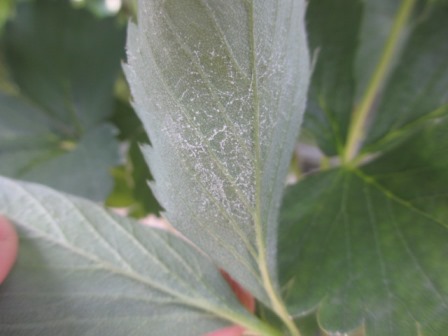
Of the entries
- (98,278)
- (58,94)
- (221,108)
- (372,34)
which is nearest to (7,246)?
(98,278)

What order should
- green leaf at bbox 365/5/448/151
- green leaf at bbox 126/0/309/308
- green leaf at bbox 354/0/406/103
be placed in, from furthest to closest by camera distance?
1. green leaf at bbox 354/0/406/103
2. green leaf at bbox 365/5/448/151
3. green leaf at bbox 126/0/309/308

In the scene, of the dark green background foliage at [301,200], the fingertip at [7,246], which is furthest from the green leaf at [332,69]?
the fingertip at [7,246]

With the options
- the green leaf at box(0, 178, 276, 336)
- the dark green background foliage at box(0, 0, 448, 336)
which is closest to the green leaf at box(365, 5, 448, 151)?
the dark green background foliage at box(0, 0, 448, 336)

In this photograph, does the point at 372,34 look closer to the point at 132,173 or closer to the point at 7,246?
the point at 132,173

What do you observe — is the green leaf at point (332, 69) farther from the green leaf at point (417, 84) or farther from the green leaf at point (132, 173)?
the green leaf at point (132, 173)

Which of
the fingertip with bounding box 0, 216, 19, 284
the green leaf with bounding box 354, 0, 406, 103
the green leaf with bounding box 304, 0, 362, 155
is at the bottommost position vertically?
the green leaf with bounding box 354, 0, 406, 103

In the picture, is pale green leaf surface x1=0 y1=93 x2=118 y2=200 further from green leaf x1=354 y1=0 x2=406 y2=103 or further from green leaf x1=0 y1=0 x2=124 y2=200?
green leaf x1=354 y1=0 x2=406 y2=103

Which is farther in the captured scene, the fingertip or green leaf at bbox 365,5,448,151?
green leaf at bbox 365,5,448,151

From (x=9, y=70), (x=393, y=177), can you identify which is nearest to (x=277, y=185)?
(x=393, y=177)
